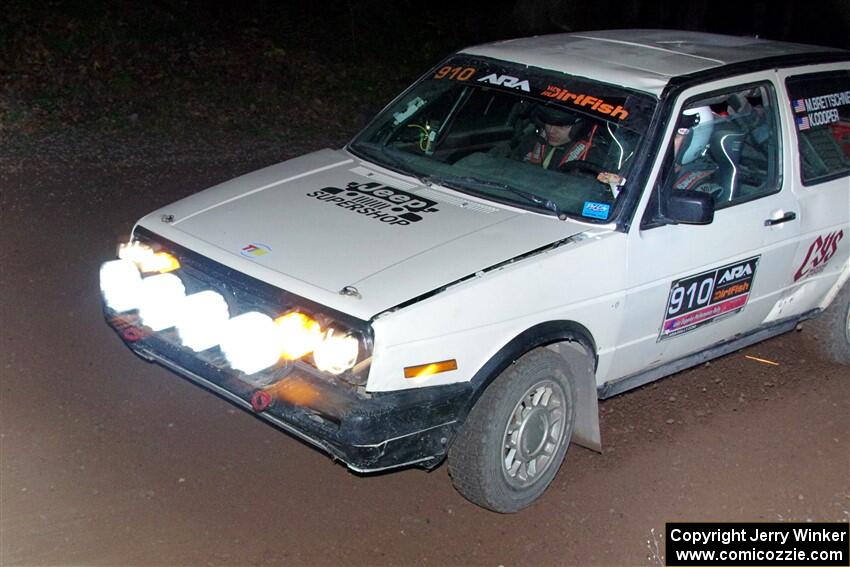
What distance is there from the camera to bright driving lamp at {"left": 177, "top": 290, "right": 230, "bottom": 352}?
4223 mm

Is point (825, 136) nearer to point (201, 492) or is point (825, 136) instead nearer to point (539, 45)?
point (539, 45)

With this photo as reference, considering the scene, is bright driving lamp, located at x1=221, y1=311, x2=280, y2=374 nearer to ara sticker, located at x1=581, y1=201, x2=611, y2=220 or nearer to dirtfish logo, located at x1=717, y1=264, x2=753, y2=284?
ara sticker, located at x1=581, y1=201, x2=611, y2=220

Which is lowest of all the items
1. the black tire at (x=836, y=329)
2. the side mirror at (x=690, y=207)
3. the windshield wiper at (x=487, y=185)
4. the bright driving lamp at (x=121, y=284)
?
the black tire at (x=836, y=329)

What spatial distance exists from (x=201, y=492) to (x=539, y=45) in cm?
288

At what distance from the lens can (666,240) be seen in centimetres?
462

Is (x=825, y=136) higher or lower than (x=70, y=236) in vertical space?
higher

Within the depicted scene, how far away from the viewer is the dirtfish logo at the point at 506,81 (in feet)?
16.6

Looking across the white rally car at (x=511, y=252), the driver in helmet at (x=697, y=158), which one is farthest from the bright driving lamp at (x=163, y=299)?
the driver in helmet at (x=697, y=158)

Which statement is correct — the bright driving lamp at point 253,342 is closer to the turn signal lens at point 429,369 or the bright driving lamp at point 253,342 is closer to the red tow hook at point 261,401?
the red tow hook at point 261,401

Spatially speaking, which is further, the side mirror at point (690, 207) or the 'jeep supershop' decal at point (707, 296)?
the 'jeep supershop' decal at point (707, 296)

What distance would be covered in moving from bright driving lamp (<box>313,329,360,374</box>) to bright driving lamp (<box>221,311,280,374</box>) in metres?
0.20

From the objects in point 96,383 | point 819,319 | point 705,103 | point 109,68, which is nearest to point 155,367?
point 96,383

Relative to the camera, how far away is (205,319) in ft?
13.8

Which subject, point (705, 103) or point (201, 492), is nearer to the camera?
point (201, 492)
